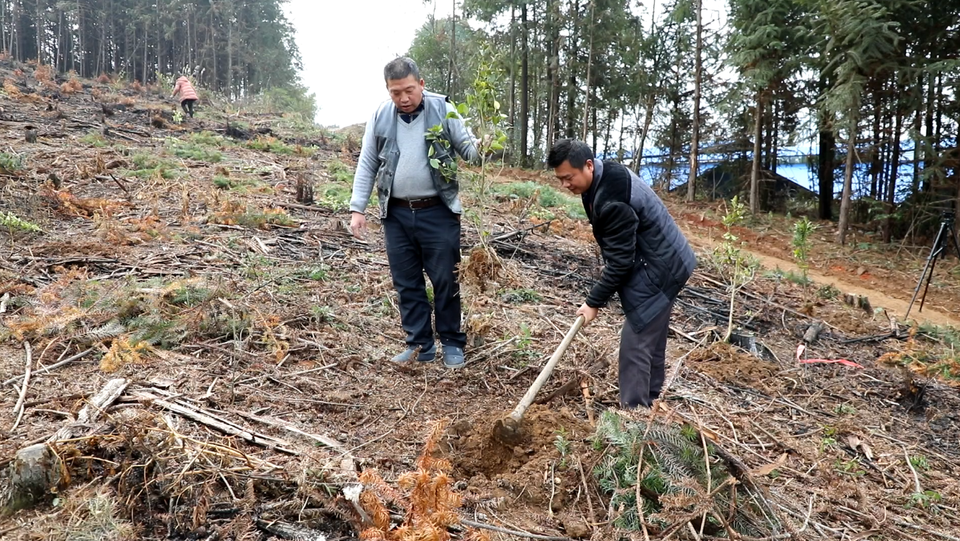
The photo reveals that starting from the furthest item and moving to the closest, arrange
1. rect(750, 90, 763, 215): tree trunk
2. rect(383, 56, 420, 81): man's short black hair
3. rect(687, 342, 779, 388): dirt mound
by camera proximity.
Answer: rect(750, 90, 763, 215): tree trunk
rect(687, 342, 779, 388): dirt mound
rect(383, 56, 420, 81): man's short black hair

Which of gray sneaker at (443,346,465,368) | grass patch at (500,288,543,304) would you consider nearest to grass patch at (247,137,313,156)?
grass patch at (500,288,543,304)

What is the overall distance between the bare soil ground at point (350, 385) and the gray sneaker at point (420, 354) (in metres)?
0.07

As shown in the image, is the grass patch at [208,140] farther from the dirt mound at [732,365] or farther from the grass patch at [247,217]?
the dirt mound at [732,365]

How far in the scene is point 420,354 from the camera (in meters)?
3.99

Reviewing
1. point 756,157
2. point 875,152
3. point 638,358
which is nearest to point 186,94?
point 756,157

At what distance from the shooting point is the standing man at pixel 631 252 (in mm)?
2922

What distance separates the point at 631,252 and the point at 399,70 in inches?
67.0

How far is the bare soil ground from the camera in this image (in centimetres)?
240

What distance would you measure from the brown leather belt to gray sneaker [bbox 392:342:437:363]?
0.93 m

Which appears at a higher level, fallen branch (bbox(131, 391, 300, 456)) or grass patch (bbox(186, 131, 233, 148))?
grass patch (bbox(186, 131, 233, 148))

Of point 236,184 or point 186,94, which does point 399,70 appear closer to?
point 236,184

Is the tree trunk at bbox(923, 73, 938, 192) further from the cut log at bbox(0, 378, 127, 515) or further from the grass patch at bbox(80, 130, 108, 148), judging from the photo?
the grass patch at bbox(80, 130, 108, 148)

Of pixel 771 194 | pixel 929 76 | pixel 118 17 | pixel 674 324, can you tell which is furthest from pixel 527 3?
pixel 118 17

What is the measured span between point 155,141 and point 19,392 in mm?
10222
